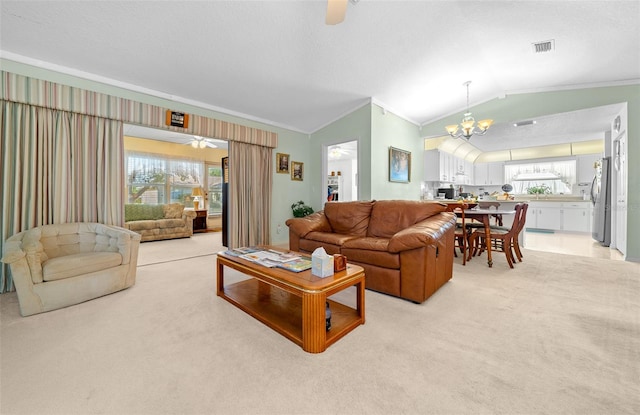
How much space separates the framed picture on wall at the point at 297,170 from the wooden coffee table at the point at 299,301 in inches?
131

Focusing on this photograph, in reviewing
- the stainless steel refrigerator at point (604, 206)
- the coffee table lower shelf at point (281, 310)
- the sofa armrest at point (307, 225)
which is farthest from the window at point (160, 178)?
the stainless steel refrigerator at point (604, 206)

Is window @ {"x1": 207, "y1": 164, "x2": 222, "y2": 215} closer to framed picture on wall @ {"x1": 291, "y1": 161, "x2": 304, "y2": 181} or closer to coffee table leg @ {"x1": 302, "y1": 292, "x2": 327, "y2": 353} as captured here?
framed picture on wall @ {"x1": 291, "y1": 161, "x2": 304, "y2": 181}

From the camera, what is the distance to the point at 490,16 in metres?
Result: 2.85

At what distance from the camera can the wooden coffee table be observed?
1.58 meters

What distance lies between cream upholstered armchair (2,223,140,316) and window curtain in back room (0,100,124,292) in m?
0.32

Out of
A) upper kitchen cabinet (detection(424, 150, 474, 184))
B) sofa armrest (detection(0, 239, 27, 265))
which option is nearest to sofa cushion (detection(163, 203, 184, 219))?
sofa armrest (detection(0, 239, 27, 265))

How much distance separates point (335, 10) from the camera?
Result: 197 centimetres

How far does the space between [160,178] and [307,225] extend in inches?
220

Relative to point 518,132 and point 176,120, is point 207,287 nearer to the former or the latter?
point 176,120

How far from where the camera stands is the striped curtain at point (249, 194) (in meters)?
4.54

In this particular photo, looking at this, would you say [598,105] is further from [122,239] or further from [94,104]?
[94,104]

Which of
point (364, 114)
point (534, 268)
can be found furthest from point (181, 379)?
point (364, 114)

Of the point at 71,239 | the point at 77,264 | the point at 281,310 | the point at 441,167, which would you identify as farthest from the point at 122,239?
the point at 441,167

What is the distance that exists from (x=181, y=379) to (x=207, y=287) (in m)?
1.47
